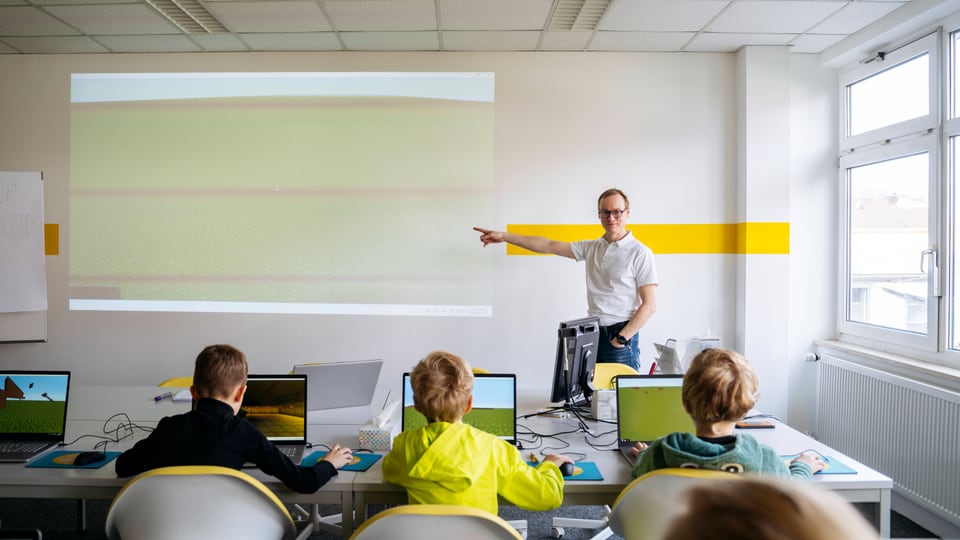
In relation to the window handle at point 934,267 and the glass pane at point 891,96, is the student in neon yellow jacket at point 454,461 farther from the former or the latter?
the glass pane at point 891,96

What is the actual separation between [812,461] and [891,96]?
10.2ft

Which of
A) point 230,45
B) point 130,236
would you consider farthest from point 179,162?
point 230,45

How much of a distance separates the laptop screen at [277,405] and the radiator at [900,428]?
3.24m

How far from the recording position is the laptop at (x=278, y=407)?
2.27 m

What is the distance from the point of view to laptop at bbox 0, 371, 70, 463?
7.53 feet

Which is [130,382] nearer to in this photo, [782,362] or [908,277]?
[782,362]

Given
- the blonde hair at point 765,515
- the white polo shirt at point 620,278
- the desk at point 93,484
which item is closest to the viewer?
the blonde hair at point 765,515

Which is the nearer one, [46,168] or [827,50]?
[827,50]

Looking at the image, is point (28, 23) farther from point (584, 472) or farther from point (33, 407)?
point (584, 472)

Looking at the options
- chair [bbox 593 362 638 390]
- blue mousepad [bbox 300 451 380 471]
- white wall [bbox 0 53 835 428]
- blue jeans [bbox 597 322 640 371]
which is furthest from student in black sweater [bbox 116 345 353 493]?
white wall [bbox 0 53 835 428]

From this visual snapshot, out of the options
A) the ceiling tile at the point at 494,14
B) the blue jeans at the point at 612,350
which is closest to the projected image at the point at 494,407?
the blue jeans at the point at 612,350

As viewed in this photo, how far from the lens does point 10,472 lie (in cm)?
199

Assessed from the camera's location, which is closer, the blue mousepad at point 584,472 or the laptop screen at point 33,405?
the blue mousepad at point 584,472

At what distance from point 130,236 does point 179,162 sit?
71 centimetres
